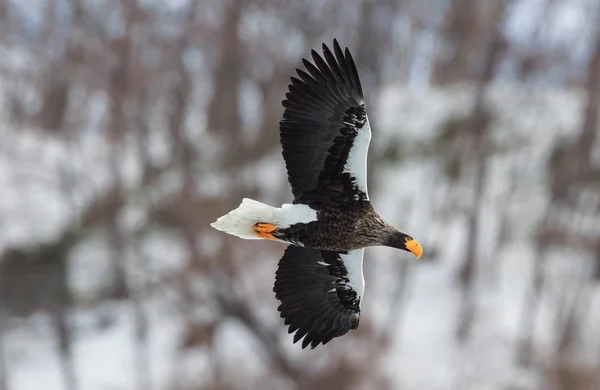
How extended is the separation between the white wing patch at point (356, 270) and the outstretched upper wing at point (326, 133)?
63 cm

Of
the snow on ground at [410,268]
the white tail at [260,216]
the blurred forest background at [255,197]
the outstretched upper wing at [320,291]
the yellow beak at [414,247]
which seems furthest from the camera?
the snow on ground at [410,268]

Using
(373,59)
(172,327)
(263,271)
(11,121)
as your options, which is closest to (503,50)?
(373,59)

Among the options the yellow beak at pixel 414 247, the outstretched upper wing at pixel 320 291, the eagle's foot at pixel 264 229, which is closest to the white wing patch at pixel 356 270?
the outstretched upper wing at pixel 320 291

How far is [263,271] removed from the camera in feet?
46.0

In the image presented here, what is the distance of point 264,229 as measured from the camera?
4465 millimetres

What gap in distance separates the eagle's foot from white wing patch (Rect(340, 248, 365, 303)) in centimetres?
77

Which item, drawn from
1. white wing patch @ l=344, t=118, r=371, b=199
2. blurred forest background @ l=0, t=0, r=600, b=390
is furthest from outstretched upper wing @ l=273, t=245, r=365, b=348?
blurred forest background @ l=0, t=0, r=600, b=390

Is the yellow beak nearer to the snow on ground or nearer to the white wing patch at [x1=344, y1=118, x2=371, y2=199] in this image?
the white wing patch at [x1=344, y1=118, x2=371, y2=199]

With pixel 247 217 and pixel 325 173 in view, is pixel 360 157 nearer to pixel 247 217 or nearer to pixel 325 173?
pixel 325 173

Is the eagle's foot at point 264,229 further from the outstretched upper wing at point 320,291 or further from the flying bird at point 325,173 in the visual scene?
the outstretched upper wing at point 320,291

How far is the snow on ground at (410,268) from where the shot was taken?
49.6 feet

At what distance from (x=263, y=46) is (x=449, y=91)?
7433 millimetres

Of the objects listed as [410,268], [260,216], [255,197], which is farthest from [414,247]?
[410,268]

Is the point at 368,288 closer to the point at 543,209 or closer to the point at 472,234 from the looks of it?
the point at 472,234
